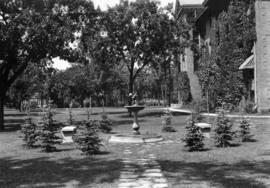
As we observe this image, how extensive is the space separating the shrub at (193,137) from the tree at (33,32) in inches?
532

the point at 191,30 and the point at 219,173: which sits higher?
the point at 191,30

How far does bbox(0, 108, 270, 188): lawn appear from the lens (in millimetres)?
7758

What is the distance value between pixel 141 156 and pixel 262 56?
722 inches

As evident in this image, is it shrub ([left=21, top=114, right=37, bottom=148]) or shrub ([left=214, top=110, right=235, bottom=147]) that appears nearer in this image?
shrub ([left=214, top=110, right=235, bottom=147])

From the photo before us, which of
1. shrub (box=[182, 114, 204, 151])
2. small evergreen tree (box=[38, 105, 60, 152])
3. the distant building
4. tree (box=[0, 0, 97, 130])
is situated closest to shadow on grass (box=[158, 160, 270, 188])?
shrub (box=[182, 114, 204, 151])

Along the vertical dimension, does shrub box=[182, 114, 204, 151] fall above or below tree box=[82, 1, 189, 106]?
below

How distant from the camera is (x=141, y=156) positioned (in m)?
11.3

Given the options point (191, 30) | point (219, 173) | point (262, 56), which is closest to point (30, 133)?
point (219, 173)

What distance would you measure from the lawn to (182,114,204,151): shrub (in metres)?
0.28

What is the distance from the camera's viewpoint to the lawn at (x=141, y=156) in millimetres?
7758

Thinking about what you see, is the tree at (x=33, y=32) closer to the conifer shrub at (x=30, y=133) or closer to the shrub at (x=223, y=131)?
the conifer shrub at (x=30, y=133)

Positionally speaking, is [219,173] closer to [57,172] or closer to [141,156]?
[141,156]

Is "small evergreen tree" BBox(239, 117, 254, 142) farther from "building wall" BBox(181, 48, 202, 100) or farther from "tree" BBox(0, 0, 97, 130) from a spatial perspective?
"building wall" BBox(181, 48, 202, 100)

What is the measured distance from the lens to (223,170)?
345 inches
